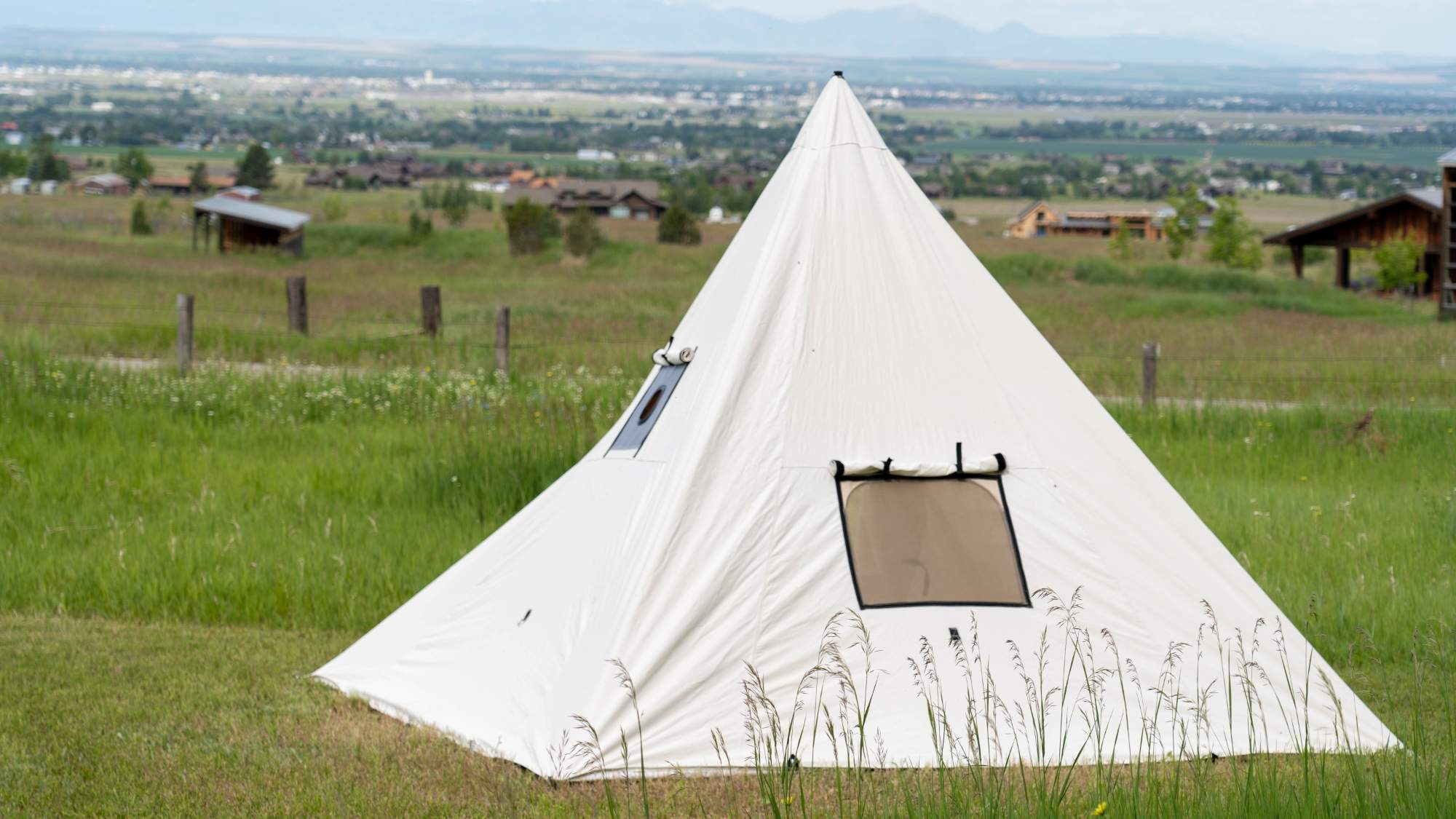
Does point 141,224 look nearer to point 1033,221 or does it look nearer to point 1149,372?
point 1149,372

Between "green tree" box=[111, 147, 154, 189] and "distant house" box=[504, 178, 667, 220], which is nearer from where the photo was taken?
Answer: "distant house" box=[504, 178, 667, 220]

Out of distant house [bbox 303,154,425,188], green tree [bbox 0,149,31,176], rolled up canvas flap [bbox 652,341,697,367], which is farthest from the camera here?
distant house [bbox 303,154,425,188]

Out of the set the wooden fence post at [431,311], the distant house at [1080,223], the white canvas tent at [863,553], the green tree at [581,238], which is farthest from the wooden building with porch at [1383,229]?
the distant house at [1080,223]

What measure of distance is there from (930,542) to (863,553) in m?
0.29

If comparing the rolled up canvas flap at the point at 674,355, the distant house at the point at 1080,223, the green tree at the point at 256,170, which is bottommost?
the distant house at the point at 1080,223

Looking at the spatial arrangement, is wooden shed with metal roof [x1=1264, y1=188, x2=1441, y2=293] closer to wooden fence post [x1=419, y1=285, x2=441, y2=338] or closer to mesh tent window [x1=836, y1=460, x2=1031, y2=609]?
wooden fence post [x1=419, y1=285, x2=441, y2=338]

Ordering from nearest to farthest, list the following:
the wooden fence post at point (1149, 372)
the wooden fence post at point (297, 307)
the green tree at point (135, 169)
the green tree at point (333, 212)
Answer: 1. the wooden fence post at point (1149, 372)
2. the wooden fence post at point (297, 307)
3. the green tree at point (333, 212)
4. the green tree at point (135, 169)

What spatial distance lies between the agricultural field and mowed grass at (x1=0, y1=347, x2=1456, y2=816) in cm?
2

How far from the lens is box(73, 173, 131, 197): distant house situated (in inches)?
3949

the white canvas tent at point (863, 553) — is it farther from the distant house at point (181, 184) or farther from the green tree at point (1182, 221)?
the distant house at point (181, 184)

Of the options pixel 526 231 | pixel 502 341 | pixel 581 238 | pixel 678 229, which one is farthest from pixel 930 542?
pixel 678 229

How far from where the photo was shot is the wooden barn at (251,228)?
46.4m

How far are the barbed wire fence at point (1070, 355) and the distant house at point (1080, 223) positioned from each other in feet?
251

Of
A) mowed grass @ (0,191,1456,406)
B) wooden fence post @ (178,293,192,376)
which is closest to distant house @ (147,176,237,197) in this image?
mowed grass @ (0,191,1456,406)
